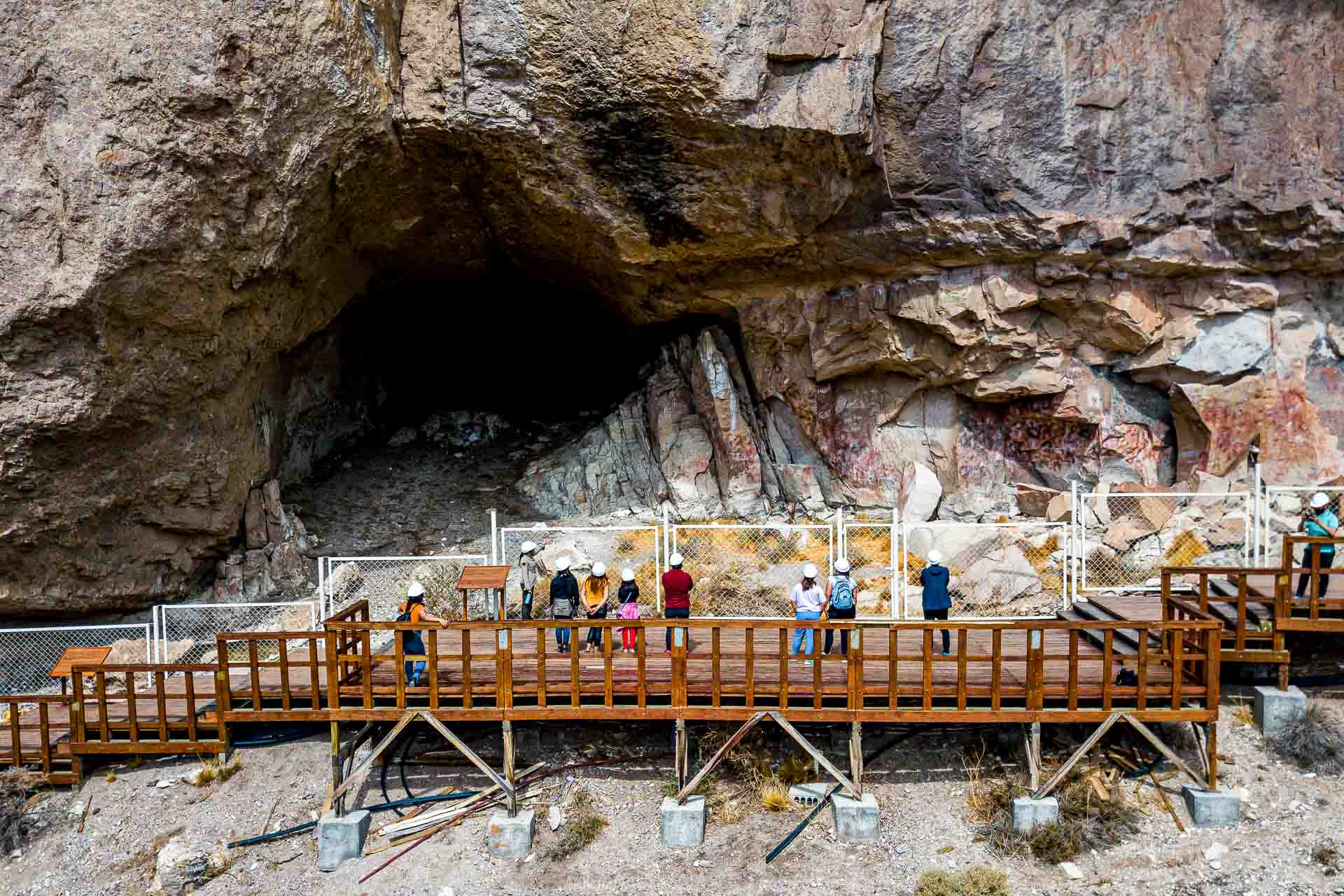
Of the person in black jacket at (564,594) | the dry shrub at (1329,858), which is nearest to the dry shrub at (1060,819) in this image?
the dry shrub at (1329,858)

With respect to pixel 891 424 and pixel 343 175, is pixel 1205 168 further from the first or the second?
pixel 343 175

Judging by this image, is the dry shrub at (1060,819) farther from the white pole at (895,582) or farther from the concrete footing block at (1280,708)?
the white pole at (895,582)

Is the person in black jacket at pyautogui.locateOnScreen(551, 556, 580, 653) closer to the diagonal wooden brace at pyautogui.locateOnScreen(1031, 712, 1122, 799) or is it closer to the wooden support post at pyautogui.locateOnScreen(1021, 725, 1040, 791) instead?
the wooden support post at pyautogui.locateOnScreen(1021, 725, 1040, 791)

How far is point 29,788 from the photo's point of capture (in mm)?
9164

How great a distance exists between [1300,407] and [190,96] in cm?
1985

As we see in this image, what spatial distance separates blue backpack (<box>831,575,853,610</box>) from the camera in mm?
8945

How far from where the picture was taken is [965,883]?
7.39 m

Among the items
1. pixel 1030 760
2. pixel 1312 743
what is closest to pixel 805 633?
pixel 1030 760

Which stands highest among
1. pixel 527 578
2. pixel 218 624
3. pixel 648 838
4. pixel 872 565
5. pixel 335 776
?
pixel 527 578

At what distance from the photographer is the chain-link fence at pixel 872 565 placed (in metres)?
11.7

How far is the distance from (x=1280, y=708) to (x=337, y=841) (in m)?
10.8

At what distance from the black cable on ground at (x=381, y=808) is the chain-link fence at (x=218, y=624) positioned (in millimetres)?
4290

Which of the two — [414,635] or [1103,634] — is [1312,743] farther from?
[414,635]

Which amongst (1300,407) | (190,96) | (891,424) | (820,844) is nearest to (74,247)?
(190,96)
